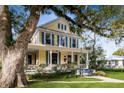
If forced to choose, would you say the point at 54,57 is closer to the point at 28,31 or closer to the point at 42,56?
the point at 42,56

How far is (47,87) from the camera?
12.4 meters

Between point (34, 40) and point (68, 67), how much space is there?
16.6 ft

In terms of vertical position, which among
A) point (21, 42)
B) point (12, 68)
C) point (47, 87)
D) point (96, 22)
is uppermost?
point (96, 22)

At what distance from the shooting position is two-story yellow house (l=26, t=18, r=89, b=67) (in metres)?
25.8

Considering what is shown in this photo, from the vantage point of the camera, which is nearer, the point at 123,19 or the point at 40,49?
the point at 123,19

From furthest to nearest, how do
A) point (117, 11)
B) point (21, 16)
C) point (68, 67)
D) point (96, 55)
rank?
point (96, 55) → point (68, 67) → point (21, 16) → point (117, 11)

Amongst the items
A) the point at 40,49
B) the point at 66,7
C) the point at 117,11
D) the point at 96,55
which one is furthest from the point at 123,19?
the point at 96,55

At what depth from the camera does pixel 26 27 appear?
13758 mm

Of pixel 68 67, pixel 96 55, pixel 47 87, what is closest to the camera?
pixel 47 87

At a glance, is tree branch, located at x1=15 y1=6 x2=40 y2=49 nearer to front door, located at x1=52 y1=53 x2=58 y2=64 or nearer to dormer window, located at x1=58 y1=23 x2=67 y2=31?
front door, located at x1=52 y1=53 x2=58 y2=64

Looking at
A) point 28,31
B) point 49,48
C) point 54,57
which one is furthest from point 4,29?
point 54,57

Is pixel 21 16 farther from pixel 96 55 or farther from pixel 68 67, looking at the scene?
pixel 96 55

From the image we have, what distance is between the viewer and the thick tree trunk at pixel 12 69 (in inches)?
505

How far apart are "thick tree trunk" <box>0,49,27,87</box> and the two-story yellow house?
978 centimetres
